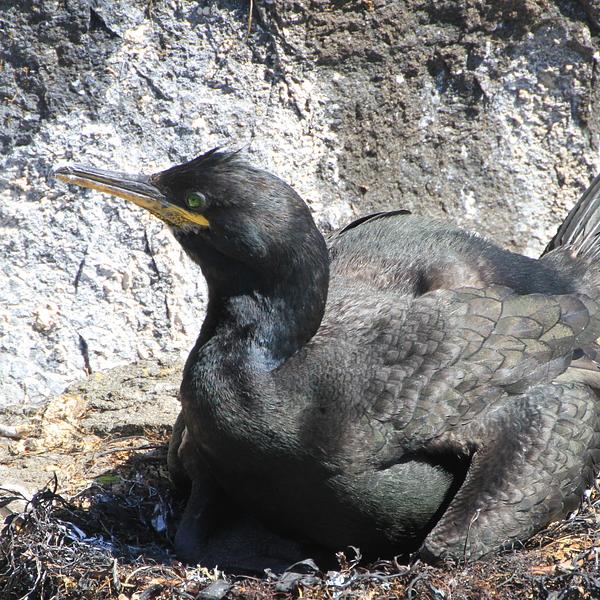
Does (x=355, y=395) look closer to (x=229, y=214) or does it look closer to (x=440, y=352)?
(x=440, y=352)

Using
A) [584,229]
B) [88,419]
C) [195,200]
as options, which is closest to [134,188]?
[195,200]

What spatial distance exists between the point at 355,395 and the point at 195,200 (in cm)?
96

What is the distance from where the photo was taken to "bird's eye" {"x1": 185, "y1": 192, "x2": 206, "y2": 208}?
13.5ft

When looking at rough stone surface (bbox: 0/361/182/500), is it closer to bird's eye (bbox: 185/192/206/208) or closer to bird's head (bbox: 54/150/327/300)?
bird's head (bbox: 54/150/327/300)

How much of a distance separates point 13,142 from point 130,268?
2.76 ft

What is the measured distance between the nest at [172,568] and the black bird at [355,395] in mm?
108

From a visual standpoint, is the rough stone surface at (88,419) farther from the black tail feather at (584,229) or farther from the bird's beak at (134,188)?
the black tail feather at (584,229)

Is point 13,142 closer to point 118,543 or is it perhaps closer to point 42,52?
point 42,52

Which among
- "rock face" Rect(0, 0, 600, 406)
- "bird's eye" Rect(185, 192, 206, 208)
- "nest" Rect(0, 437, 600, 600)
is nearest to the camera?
"nest" Rect(0, 437, 600, 600)

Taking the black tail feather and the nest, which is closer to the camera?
the nest

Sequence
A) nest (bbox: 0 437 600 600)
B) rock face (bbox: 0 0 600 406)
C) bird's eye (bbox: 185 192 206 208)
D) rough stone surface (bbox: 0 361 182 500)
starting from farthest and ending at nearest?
1. rock face (bbox: 0 0 600 406)
2. rough stone surface (bbox: 0 361 182 500)
3. bird's eye (bbox: 185 192 206 208)
4. nest (bbox: 0 437 600 600)

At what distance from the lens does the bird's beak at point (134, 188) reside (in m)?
4.21

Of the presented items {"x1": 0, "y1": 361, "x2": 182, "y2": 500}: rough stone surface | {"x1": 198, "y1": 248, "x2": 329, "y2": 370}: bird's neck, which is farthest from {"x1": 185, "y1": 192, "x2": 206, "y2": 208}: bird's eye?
{"x1": 0, "y1": 361, "x2": 182, "y2": 500}: rough stone surface

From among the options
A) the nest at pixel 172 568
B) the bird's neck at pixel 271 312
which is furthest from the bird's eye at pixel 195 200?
the nest at pixel 172 568
